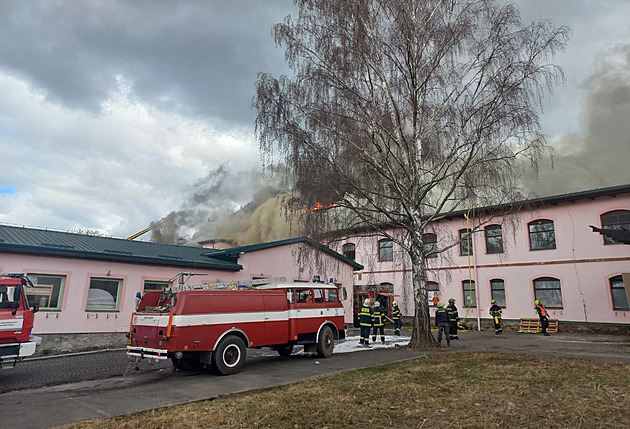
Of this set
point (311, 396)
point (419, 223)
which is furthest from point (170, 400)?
point (419, 223)

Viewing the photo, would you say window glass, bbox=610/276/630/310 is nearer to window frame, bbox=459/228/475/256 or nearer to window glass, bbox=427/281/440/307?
window frame, bbox=459/228/475/256

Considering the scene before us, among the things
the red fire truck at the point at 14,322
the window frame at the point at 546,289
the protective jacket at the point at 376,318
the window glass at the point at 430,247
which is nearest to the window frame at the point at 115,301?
the red fire truck at the point at 14,322

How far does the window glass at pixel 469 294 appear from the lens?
84.7 ft

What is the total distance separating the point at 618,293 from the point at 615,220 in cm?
390

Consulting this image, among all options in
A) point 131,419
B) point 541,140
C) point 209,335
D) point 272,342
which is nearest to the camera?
point 131,419

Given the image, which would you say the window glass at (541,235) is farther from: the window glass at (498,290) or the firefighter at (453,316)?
the firefighter at (453,316)

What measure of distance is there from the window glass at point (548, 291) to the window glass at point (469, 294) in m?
3.64

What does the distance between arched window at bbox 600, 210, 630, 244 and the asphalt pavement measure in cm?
1024

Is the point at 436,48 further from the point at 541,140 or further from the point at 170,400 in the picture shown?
the point at 170,400

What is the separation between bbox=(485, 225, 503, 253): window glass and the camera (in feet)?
83.4

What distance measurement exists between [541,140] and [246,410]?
11810 millimetres

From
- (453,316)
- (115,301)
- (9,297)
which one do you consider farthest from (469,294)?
(9,297)

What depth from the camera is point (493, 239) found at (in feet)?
84.9

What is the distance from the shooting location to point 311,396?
685 cm
